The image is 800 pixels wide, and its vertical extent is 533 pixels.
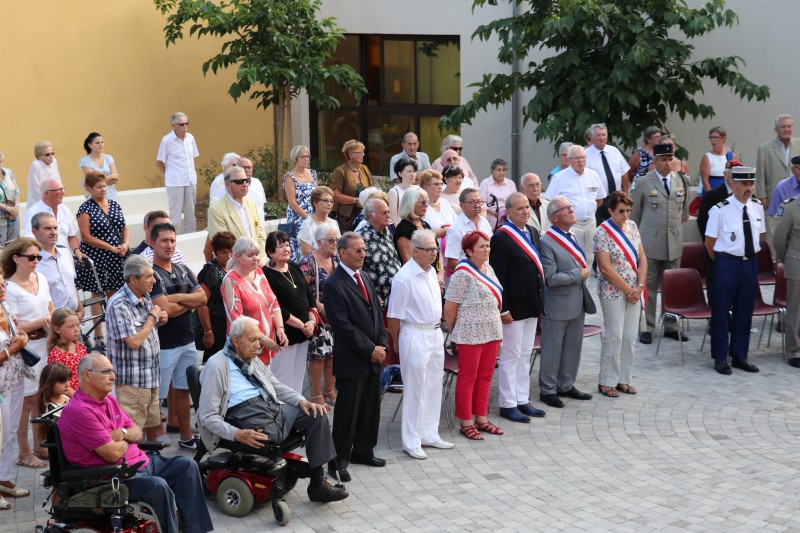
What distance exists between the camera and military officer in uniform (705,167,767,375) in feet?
36.9

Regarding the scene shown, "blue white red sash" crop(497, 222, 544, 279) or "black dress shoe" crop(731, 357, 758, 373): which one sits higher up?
"blue white red sash" crop(497, 222, 544, 279)

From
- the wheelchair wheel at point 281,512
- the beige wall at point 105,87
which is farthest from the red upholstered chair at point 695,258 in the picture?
the beige wall at point 105,87

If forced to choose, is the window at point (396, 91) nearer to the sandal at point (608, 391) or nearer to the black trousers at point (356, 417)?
the sandal at point (608, 391)

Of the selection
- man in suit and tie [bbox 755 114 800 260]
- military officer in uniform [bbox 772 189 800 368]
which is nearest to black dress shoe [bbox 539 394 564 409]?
military officer in uniform [bbox 772 189 800 368]

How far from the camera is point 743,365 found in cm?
1136

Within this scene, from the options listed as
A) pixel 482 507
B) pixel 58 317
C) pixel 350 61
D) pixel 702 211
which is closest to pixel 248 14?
pixel 350 61

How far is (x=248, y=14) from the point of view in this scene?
16.3m

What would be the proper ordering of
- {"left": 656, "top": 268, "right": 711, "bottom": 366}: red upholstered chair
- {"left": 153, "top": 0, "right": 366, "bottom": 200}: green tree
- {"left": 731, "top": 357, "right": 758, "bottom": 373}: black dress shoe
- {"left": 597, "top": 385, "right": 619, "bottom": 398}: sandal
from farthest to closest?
{"left": 153, "top": 0, "right": 366, "bottom": 200}: green tree, {"left": 656, "top": 268, "right": 711, "bottom": 366}: red upholstered chair, {"left": 731, "top": 357, "right": 758, "bottom": 373}: black dress shoe, {"left": 597, "top": 385, "right": 619, "bottom": 398}: sandal

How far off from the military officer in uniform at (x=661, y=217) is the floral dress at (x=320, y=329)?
13.7ft

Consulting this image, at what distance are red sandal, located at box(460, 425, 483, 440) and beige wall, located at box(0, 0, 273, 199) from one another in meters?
8.93

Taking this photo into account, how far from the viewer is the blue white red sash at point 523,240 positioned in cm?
988

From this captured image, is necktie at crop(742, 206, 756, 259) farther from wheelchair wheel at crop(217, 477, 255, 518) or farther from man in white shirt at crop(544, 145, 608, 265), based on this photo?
wheelchair wheel at crop(217, 477, 255, 518)

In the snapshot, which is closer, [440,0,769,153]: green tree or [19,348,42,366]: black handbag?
[19,348,42,366]: black handbag

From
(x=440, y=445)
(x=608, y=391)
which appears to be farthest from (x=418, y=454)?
(x=608, y=391)
